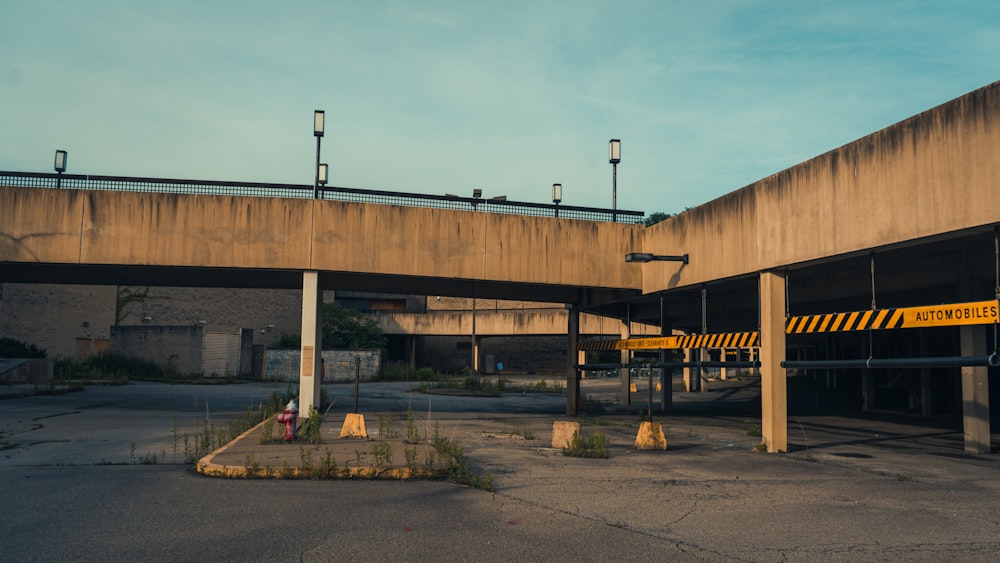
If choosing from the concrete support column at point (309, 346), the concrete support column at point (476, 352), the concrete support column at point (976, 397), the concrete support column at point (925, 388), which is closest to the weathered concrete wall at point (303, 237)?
the concrete support column at point (309, 346)

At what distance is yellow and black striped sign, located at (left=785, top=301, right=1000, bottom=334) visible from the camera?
12031mm

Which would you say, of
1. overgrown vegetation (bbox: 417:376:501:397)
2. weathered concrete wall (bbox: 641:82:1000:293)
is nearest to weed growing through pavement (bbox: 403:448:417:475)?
weathered concrete wall (bbox: 641:82:1000:293)

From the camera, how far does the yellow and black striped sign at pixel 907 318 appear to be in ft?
39.5

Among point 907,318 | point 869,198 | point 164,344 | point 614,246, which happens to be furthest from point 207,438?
point 164,344

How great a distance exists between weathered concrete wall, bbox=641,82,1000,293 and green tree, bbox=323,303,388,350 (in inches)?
1755

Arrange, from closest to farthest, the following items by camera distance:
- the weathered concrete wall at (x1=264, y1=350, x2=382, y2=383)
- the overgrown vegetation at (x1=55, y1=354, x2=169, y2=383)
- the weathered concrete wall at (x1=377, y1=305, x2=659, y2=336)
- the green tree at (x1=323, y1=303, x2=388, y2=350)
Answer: the overgrown vegetation at (x1=55, y1=354, x2=169, y2=383) → the weathered concrete wall at (x1=264, y1=350, x2=382, y2=383) → the weathered concrete wall at (x1=377, y1=305, x2=659, y2=336) → the green tree at (x1=323, y1=303, x2=388, y2=350)

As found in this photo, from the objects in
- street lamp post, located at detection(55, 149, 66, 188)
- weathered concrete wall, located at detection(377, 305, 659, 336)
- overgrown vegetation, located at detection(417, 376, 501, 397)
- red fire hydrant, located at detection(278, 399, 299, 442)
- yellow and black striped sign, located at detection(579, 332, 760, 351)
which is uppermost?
street lamp post, located at detection(55, 149, 66, 188)

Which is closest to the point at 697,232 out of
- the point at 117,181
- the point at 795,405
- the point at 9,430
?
the point at 117,181

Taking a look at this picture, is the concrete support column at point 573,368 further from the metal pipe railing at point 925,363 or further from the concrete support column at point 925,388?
the concrete support column at point 925,388

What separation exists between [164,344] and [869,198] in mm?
48051

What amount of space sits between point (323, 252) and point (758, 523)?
49.9ft

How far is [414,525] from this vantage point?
8.44 meters

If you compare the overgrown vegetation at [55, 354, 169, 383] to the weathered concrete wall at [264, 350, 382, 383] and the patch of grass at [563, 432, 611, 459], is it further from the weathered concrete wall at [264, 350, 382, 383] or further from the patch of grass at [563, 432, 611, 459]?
the patch of grass at [563, 432, 611, 459]

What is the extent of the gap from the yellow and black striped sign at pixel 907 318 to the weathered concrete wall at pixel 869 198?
124cm
